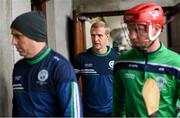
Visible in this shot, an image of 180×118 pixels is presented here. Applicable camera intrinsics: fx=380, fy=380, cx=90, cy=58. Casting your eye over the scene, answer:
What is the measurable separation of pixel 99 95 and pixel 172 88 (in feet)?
4.71

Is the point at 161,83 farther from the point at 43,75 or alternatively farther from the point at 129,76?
the point at 43,75

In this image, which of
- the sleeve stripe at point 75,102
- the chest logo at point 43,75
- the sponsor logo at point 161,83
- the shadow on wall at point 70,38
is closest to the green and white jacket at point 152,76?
the sponsor logo at point 161,83

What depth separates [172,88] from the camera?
214 centimetres

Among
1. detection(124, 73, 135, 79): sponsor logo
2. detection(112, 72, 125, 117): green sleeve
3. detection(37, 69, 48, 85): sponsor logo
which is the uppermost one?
detection(37, 69, 48, 85): sponsor logo

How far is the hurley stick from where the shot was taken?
214cm

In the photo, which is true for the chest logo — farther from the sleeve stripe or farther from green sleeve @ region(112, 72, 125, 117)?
green sleeve @ region(112, 72, 125, 117)

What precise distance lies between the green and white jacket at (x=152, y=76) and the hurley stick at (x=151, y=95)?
2 centimetres

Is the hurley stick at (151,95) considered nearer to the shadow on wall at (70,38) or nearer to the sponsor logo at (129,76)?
the sponsor logo at (129,76)

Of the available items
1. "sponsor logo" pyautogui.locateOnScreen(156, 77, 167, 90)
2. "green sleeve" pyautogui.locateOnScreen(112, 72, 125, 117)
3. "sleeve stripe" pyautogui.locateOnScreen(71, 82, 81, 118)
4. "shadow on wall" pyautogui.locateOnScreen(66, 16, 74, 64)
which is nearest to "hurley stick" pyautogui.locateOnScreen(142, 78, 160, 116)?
"sponsor logo" pyautogui.locateOnScreen(156, 77, 167, 90)

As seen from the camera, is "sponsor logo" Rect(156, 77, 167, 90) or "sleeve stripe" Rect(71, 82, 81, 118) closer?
"sleeve stripe" Rect(71, 82, 81, 118)

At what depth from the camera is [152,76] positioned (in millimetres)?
2172

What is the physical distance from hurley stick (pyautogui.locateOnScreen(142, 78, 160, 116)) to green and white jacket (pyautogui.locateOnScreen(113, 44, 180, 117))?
2cm

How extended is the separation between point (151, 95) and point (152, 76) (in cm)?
11

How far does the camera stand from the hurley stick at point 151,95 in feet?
7.02
